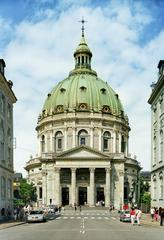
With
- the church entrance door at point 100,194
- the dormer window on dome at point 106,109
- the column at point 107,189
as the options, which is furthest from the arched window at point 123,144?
the column at point 107,189

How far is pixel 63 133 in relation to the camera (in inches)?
5266

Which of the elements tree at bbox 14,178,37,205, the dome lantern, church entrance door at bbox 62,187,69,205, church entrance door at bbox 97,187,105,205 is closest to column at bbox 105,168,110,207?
church entrance door at bbox 97,187,105,205

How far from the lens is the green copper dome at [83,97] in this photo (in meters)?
134

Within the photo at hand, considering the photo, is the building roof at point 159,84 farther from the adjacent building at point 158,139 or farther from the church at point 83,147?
the church at point 83,147

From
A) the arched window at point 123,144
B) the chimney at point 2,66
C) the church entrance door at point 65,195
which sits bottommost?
the church entrance door at point 65,195

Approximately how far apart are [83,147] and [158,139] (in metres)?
60.0

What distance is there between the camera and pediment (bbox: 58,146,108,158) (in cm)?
12088

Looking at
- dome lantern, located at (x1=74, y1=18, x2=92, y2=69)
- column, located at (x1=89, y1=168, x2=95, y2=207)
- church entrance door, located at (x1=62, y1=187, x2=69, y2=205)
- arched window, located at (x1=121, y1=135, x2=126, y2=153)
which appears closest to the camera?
column, located at (x1=89, y1=168, x2=95, y2=207)

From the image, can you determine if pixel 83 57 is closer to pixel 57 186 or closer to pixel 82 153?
pixel 82 153

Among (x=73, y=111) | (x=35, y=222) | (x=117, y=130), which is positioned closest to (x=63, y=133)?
(x=73, y=111)

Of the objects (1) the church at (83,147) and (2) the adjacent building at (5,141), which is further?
(1) the church at (83,147)

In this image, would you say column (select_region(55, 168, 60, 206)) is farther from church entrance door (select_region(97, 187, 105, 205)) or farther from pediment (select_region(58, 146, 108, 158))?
church entrance door (select_region(97, 187, 105, 205))

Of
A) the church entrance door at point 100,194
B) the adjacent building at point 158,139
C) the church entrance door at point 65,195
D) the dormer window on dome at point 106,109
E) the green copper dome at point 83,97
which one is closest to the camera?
the adjacent building at point 158,139

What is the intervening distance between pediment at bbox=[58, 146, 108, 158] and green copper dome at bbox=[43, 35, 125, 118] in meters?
15.6
